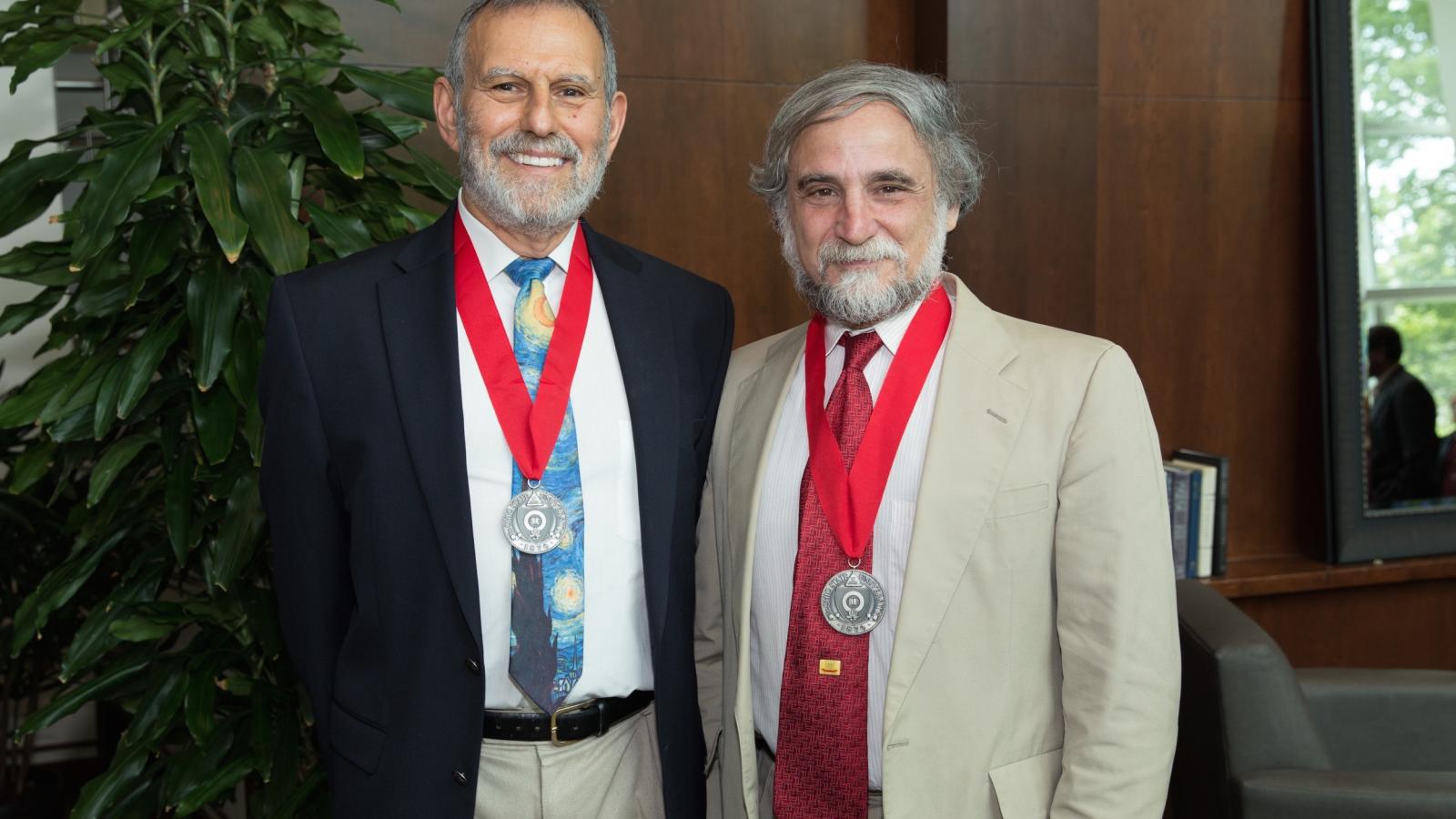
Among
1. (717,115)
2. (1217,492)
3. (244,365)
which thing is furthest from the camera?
(1217,492)

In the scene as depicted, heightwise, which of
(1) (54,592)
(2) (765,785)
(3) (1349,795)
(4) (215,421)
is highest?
(4) (215,421)

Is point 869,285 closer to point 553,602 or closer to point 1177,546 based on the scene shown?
point 553,602

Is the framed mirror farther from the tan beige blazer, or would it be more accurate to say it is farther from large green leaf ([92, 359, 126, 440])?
large green leaf ([92, 359, 126, 440])

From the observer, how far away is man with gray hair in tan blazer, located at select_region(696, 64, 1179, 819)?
5.28 feet

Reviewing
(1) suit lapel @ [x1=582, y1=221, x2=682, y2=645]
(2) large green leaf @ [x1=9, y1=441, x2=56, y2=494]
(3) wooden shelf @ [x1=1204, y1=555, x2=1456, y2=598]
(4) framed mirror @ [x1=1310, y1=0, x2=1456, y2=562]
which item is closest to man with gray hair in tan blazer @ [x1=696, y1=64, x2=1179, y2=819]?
(1) suit lapel @ [x1=582, y1=221, x2=682, y2=645]

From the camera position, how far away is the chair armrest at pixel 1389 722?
2.80m

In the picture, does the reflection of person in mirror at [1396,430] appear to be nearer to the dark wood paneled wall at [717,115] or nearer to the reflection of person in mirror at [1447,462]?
the reflection of person in mirror at [1447,462]

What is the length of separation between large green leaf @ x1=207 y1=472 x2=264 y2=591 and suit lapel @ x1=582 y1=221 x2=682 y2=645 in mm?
868

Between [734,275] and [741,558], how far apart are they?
6.39ft

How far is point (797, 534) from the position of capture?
1.72 metres

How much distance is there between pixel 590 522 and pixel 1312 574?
3.18m

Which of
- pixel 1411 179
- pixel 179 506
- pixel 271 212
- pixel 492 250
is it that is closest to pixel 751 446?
pixel 492 250

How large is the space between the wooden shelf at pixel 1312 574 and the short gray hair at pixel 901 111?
2.54 metres

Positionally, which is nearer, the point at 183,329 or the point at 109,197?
the point at 109,197
